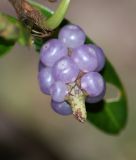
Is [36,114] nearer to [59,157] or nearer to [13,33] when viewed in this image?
[59,157]

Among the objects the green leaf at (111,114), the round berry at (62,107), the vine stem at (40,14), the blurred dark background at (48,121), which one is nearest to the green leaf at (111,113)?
the green leaf at (111,114)

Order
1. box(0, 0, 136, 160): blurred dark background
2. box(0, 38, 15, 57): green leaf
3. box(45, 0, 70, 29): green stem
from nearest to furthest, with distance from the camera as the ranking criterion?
box(45, 0, 70, 29): green stem
box(0, 38, 15, 57): green leaf
box(0, 0, 136, 160): blurred dark background

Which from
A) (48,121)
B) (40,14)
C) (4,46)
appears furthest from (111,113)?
(48,121)

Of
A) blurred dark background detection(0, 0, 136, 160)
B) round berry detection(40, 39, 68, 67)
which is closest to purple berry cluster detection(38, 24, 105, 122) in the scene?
round berry detection(40, 39, 68, 67)

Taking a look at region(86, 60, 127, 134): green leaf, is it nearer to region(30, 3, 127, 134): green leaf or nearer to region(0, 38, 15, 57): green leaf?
region(30, 3, 127, 134): green leaf

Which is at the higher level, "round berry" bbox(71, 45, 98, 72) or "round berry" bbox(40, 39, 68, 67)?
"round berry" bbox(71, 45, 98, 72)
